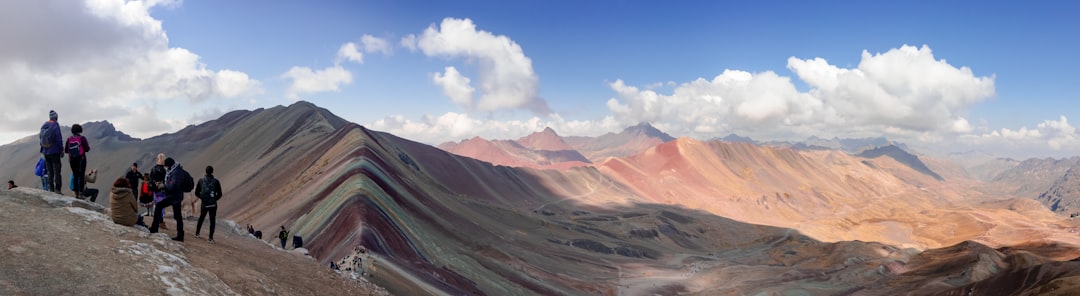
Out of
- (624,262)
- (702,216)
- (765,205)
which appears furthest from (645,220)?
(765,205)

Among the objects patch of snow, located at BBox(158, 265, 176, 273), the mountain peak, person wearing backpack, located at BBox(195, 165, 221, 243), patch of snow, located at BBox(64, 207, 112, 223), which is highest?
the mountain peak

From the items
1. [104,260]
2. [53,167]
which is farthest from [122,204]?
[53,167]

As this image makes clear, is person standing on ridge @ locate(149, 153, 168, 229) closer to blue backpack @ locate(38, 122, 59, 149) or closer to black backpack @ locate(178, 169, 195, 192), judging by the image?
black backpack @ locate(178, 169, 195, 192)

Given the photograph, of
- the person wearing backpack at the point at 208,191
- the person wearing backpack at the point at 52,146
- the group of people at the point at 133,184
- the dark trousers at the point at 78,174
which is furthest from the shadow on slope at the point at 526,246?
the person wearing backpack at the point at 52,146

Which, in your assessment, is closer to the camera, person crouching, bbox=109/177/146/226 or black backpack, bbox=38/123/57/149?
person crouching, bbox=109/177/146/226

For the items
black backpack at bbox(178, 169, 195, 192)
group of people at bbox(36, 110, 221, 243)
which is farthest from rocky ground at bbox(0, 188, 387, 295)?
black backpack at bbox(178, 169, 195, 192)

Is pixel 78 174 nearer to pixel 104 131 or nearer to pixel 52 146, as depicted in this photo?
pixel 52 146
